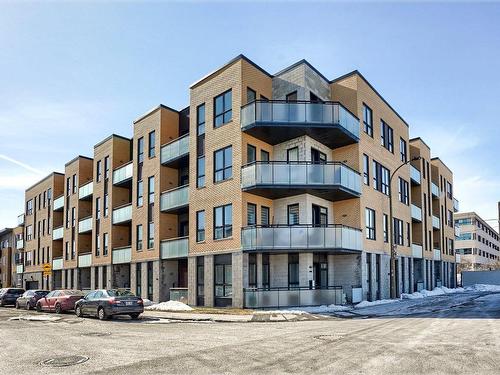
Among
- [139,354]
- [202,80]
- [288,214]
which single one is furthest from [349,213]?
[139,354]

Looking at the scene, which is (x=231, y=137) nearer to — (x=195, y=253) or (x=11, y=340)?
(x=195, y=253)

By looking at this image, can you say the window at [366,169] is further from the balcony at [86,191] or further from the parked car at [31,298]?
the balcony at [86,191]

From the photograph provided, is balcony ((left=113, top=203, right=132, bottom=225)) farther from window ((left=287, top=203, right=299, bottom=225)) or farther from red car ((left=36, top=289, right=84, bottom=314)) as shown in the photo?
window ((left=287, top=203, right=299, bottom=225))

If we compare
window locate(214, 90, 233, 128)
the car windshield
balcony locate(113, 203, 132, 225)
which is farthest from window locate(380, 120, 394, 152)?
the car windshield

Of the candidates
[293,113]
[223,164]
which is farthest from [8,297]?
[293,113]

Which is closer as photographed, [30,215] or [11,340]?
[11,340]

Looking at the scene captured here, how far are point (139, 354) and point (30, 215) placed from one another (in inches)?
2127

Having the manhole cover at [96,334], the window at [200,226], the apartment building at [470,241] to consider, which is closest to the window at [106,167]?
the window at [200,226]

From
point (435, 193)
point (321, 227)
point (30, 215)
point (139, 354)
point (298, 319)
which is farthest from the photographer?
point (30, 215)

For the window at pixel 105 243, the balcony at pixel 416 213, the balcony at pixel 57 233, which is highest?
the balcony at pixel 416 213

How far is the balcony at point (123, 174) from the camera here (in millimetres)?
37000

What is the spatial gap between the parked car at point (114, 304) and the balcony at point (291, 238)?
640cm

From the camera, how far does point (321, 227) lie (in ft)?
82.0

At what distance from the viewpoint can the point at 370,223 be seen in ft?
99.7
